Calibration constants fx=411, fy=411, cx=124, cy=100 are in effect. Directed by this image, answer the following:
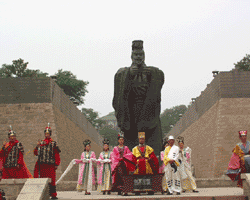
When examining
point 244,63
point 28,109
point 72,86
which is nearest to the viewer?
point 28,109

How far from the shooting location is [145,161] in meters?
8.64

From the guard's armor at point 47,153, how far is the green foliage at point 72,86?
3571 centimetres

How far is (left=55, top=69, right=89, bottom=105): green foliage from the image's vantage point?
44.4 meters

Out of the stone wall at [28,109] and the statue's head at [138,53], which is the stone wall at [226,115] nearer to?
the stone wall at [28,109]

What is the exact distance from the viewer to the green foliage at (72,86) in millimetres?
44375

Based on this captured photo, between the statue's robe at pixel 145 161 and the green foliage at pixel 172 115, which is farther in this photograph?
the green foliage at pixel 172 115

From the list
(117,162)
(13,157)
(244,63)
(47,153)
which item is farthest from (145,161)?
(244,63)

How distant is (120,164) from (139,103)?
5.28 feet

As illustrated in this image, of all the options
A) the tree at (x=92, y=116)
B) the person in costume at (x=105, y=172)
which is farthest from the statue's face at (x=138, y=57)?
the tree at (x=92, y=116)

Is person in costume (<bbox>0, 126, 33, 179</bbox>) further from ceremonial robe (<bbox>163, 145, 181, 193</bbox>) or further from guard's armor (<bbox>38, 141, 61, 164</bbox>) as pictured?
ceremonial robe (<bbox>163, 145, 181, 193</bbox>)

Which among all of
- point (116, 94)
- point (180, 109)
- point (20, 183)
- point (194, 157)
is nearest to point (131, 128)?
point (116, 94)

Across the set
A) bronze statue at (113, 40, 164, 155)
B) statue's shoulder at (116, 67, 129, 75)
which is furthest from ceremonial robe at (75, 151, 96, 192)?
statue's shoulder at (116, 67, 129, 75)

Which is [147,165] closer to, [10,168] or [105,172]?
[105,172]

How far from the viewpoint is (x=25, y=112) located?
18.5 meters
